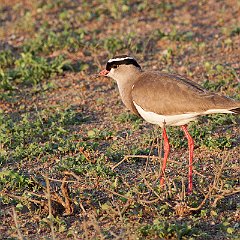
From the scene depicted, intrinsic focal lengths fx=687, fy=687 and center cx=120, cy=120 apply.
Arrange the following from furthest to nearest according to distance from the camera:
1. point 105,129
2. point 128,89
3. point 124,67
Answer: point 105,129
point 124,67
point 128,89

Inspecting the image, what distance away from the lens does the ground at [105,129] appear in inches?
232

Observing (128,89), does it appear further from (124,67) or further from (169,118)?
(169,118)

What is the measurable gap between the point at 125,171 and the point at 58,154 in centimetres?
93

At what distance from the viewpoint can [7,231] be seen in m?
5.92

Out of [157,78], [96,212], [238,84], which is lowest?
[238,84]

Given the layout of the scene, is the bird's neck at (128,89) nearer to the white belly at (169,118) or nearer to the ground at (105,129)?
the white belly at (169,118)

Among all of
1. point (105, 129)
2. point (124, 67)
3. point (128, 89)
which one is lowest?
point (105, 129)

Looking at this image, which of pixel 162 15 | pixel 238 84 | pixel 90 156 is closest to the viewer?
pixel 90 156

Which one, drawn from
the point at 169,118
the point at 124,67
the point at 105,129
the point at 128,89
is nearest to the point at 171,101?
the point at 169,118

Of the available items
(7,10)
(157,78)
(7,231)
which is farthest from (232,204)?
(7,10)

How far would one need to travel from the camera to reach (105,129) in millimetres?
8328

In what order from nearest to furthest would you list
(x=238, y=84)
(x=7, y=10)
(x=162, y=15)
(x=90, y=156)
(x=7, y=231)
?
(x=7, y=231), (x=90, y=156), (x=238, y=84), (x=162, y=15), (x=7, y=10)

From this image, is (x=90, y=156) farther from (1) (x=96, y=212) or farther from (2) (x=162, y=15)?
(2) (x=162, y=15)

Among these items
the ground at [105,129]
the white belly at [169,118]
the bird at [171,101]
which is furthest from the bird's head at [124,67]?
the ground at [105,129]
